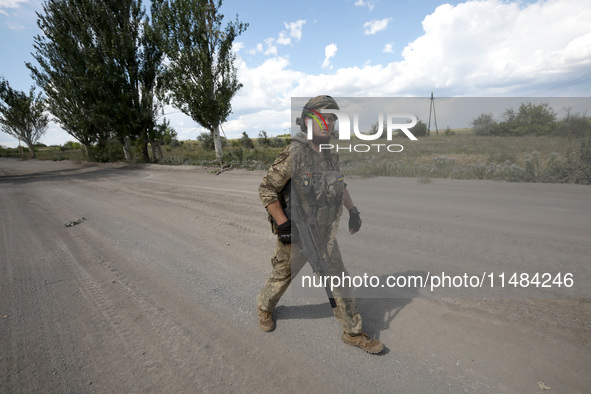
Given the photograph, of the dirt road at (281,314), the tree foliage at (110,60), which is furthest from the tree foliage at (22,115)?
the dirt road at (281,314)

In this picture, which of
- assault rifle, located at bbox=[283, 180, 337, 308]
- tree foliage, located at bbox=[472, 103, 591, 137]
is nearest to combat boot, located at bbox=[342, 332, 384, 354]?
assault rifle, located at bbox=[283, 180, 337, 308]

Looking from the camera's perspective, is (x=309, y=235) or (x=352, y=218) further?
(x=352, y=218)

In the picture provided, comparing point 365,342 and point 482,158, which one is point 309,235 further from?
point 482,158

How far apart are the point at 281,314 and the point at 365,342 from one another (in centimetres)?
86

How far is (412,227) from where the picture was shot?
15.3 ft

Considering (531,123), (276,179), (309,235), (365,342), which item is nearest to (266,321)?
(365,342)

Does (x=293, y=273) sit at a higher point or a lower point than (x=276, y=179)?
lower

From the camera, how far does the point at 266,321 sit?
2547 millimetres

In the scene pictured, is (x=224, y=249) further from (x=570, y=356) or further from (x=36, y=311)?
(x=570, y=356)

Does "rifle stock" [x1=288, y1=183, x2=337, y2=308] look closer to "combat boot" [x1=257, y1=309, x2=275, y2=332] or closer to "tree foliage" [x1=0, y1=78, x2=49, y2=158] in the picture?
"combat boot" [x1=257, y1=309, x2=275, y2=332]

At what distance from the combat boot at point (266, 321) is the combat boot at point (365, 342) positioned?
63 centimetres

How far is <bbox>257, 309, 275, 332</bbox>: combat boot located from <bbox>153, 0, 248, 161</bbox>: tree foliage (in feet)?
47.8

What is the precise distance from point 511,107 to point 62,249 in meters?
6.31

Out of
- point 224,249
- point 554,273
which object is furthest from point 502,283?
point 224,249
